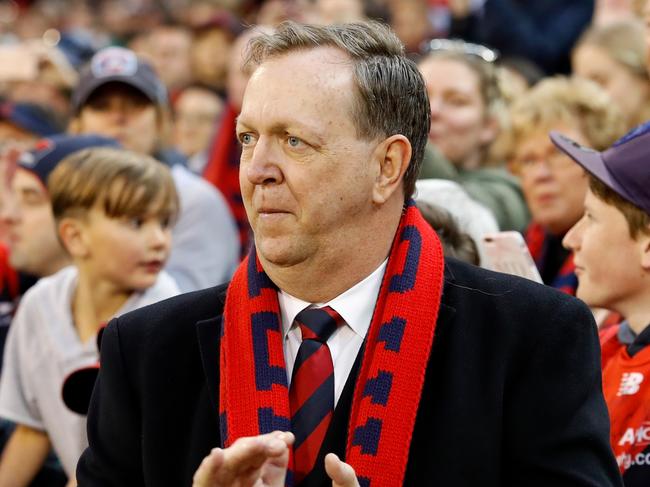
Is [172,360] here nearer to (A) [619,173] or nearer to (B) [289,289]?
(B) [289,289]

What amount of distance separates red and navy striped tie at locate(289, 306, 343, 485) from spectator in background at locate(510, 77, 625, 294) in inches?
73.6

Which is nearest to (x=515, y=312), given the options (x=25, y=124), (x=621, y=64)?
(x=621, y=64)

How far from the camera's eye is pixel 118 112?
5.45 m

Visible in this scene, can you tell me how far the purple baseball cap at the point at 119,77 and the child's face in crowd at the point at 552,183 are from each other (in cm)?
195

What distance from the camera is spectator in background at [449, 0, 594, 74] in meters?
7.54

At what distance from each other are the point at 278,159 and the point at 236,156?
393 centimetres

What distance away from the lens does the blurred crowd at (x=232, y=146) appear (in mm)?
3895

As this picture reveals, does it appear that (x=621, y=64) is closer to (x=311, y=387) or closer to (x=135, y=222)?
(x=135, y=222)

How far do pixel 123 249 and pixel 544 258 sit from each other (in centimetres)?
159

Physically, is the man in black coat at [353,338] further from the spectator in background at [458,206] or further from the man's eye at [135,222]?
the man's eye at [135,222]

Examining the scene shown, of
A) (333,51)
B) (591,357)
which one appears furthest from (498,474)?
(333,51)

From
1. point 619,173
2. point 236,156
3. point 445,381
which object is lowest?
point 236,156

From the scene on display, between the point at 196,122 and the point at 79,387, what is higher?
the point at 79,387

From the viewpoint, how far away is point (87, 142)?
4574mm
